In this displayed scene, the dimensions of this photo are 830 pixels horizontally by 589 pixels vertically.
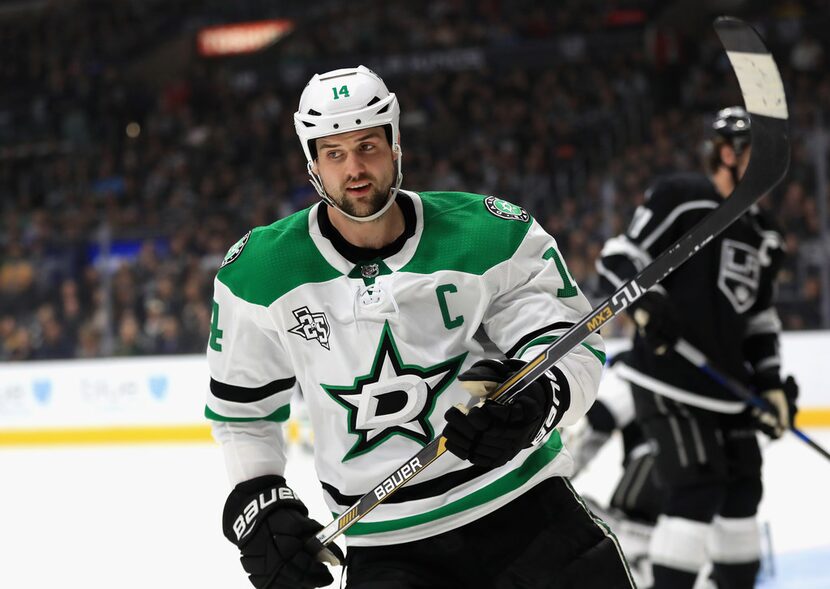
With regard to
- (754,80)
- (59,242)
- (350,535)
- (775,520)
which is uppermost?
(754,80)

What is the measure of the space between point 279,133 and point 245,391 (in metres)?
10.2

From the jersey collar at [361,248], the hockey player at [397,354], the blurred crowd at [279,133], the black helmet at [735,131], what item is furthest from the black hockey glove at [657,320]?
the blurred crowd at [279,133]

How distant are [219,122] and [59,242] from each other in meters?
4.12

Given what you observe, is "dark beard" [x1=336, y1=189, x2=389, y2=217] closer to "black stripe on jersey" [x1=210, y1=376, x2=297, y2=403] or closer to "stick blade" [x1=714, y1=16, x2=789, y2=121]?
"black stripe on jersey" [x1=210, y1=376, x2=297, y2=403]

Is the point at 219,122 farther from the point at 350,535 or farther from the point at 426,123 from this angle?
the point at 350,535

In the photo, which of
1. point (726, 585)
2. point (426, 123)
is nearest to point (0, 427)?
point (426, 123)

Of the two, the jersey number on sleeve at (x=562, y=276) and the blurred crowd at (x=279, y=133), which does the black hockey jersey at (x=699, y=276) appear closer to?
the jersey number on sleeve at (x=562, y=276)

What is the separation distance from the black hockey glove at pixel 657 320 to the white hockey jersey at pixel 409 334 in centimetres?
97

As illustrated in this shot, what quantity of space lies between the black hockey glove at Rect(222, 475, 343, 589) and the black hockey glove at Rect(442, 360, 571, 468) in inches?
13.6

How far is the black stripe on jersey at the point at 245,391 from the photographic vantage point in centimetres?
192

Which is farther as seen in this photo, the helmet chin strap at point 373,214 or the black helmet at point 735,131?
the black helmet at point 735,131

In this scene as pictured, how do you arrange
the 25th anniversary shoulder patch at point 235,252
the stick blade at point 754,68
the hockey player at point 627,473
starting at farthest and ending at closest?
the hockey player at point 627,473 < the 25th anniversary shoulder patch at point 235,252 < the stick blade at point 754,68

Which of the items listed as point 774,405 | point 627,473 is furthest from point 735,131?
point 627,473

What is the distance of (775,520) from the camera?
176 inches
